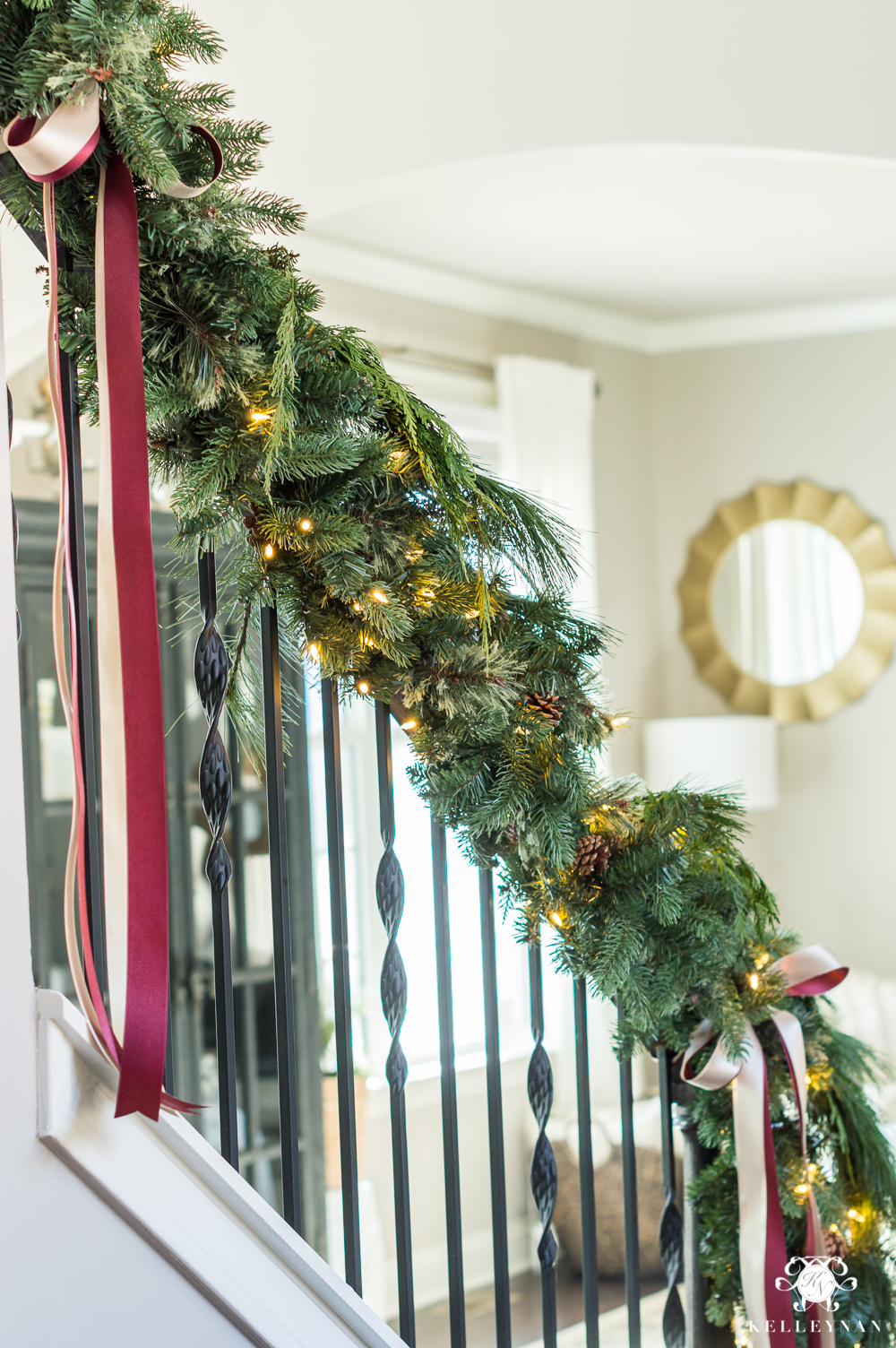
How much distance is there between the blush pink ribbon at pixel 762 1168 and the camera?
1.13 metres

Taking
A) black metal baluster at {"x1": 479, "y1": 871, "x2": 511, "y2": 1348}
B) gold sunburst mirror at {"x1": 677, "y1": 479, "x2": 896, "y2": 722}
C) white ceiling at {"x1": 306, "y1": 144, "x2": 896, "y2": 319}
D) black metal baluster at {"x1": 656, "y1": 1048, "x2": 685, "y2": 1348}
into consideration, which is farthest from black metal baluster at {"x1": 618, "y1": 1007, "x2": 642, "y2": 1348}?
gold sunburst mirror at {"x1": 677, "y1": 479, "x2": 896, "y2": 722}

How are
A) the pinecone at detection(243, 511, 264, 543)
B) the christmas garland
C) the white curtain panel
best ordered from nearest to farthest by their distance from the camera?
the christmas garland < the pinecone at detection(243, 511, 264, 543) < the white curtain panel

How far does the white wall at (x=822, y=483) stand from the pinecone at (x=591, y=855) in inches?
140

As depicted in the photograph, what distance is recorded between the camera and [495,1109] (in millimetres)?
1109

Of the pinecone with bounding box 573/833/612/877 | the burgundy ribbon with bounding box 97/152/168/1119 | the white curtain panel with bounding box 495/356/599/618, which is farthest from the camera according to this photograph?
the white curtain panel with bounding box 495/356/599/618

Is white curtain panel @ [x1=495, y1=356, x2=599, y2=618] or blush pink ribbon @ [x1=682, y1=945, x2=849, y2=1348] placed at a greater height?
white curtain panel @ [x1=495, y1=356, x2=599, y2=618]

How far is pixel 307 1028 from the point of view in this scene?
118 inches

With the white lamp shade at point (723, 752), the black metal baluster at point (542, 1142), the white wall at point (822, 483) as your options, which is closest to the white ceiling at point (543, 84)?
the black metal baluster at point (542, 1142)

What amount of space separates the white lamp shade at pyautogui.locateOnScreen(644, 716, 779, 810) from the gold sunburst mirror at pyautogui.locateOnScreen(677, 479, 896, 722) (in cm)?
42

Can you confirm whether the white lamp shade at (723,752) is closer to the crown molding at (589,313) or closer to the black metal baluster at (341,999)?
the crown molding at (589,313)

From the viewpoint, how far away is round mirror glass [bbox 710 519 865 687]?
4.62m

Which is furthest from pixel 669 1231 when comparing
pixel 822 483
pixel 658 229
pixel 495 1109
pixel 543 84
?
pixel 822 483

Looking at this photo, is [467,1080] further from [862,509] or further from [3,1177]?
[3,1177]

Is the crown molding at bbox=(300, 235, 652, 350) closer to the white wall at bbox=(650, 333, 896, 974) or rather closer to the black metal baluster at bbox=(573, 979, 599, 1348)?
the white wall at bbox=(650, 333, 896, 974)
